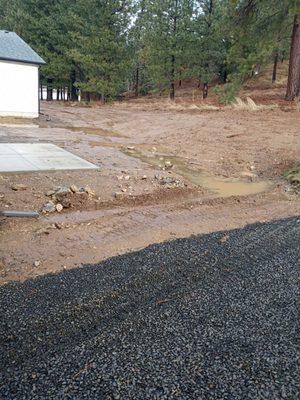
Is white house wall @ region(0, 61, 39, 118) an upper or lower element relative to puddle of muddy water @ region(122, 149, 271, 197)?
upper

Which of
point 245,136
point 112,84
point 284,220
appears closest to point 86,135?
point 245,136

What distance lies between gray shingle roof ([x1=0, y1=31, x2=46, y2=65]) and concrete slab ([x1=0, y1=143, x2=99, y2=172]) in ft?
27.3

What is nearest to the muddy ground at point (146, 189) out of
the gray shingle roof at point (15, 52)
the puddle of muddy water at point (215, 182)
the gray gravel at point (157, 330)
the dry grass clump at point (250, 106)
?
the puddle of muddy water at point (215, 182)

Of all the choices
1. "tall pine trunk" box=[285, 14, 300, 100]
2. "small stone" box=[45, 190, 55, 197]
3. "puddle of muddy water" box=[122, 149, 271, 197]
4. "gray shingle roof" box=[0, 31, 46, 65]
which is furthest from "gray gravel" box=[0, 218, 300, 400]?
"gray shingle roof" box=[0, 31, 46, 65]

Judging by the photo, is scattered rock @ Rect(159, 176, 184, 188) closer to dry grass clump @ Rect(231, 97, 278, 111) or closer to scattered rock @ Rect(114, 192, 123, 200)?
scattered rock @ Rect(114, 192, 123, 200)

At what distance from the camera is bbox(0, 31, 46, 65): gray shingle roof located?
16828 mm

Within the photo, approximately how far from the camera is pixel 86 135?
14195mm

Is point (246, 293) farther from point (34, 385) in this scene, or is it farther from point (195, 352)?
point (34, 385)

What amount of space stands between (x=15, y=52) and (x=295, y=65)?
13.3 meters

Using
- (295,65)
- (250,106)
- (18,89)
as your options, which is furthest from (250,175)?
(18,89)

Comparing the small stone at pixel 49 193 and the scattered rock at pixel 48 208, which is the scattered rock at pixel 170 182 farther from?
the scattered rock at pixel 48 208

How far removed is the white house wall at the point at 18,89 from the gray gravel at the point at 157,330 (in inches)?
612

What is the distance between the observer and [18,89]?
17344 millimetres

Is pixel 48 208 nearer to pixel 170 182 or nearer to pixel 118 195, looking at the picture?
pixel 118 195
